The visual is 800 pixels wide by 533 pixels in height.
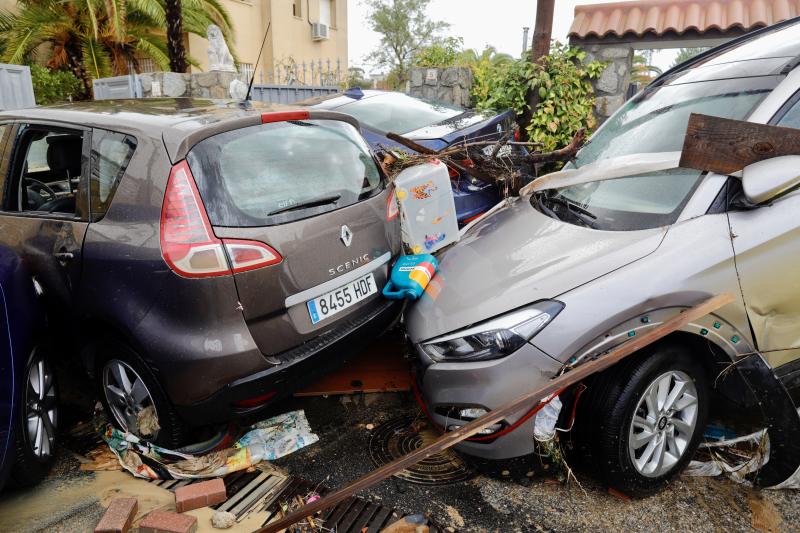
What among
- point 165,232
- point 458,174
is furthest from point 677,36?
point 165,232

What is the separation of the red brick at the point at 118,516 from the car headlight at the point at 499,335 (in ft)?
4.88

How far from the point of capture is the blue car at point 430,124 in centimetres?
475

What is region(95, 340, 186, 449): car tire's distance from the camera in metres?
2.57

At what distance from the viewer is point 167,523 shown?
2.27m

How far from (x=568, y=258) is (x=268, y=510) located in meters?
1.80

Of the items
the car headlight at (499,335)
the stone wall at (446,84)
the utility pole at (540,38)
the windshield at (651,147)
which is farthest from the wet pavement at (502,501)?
the stone wall at (446,84)

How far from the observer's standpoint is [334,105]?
5695 mm

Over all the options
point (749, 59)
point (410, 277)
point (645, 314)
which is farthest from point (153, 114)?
point (749, 59)

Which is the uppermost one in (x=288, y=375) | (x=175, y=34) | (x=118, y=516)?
(x=175, y=34)

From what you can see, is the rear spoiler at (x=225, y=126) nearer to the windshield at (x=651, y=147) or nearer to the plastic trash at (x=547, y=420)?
the windshield at (x=651, y=147)

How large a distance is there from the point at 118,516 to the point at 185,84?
779cm

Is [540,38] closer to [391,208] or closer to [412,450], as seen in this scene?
[391,208]

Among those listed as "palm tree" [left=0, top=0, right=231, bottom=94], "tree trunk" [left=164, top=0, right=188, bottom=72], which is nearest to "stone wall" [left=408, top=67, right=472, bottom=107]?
"tree trunk" [left=164, top=0, right=188, bottom=72]

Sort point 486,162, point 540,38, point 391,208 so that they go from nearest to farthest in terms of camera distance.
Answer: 1. point 391,208
2. point 486,162
3. point 540,38
